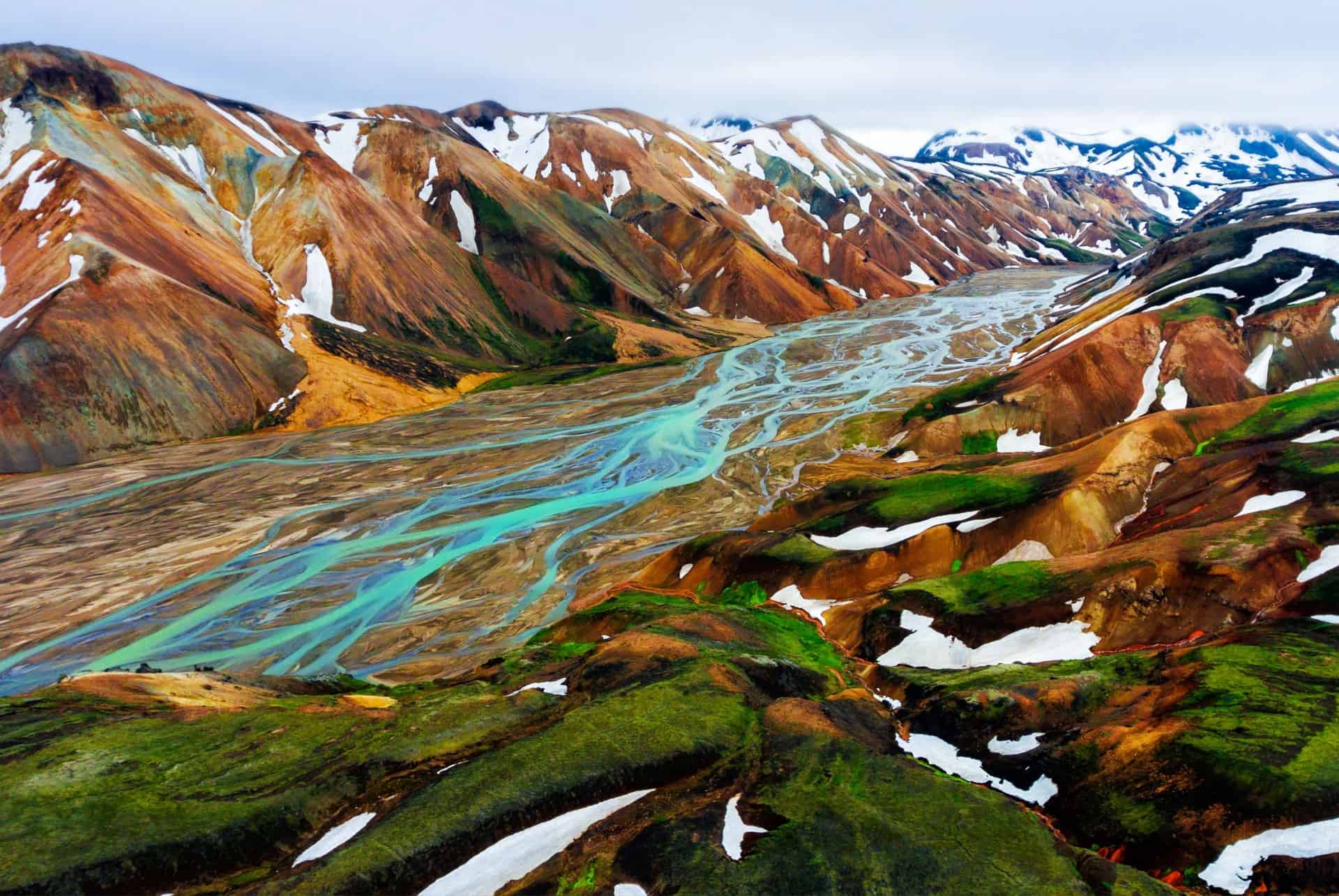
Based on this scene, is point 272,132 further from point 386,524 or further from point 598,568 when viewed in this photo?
point 598,568

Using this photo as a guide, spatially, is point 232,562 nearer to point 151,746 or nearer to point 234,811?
point 151,746

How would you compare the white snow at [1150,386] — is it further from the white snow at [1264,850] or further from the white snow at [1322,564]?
the white snow at [1264,850]

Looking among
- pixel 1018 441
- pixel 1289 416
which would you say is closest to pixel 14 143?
pixel 1018 441

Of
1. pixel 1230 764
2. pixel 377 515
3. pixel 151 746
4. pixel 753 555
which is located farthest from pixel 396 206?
pixel 1230 764

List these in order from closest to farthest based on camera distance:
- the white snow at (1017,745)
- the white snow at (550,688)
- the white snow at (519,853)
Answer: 1. the white snow at (519,853)
2. the white snow at (1017,745)
3. the white snow at (550,688)

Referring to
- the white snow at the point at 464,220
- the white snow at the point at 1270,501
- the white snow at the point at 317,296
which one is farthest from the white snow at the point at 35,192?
the white snow at the point at 1270,501

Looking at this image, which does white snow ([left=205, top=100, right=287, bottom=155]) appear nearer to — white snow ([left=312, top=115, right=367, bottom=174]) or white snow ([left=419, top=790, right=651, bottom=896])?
white snow ([left=312, top=115, right=367, bottom=174])
